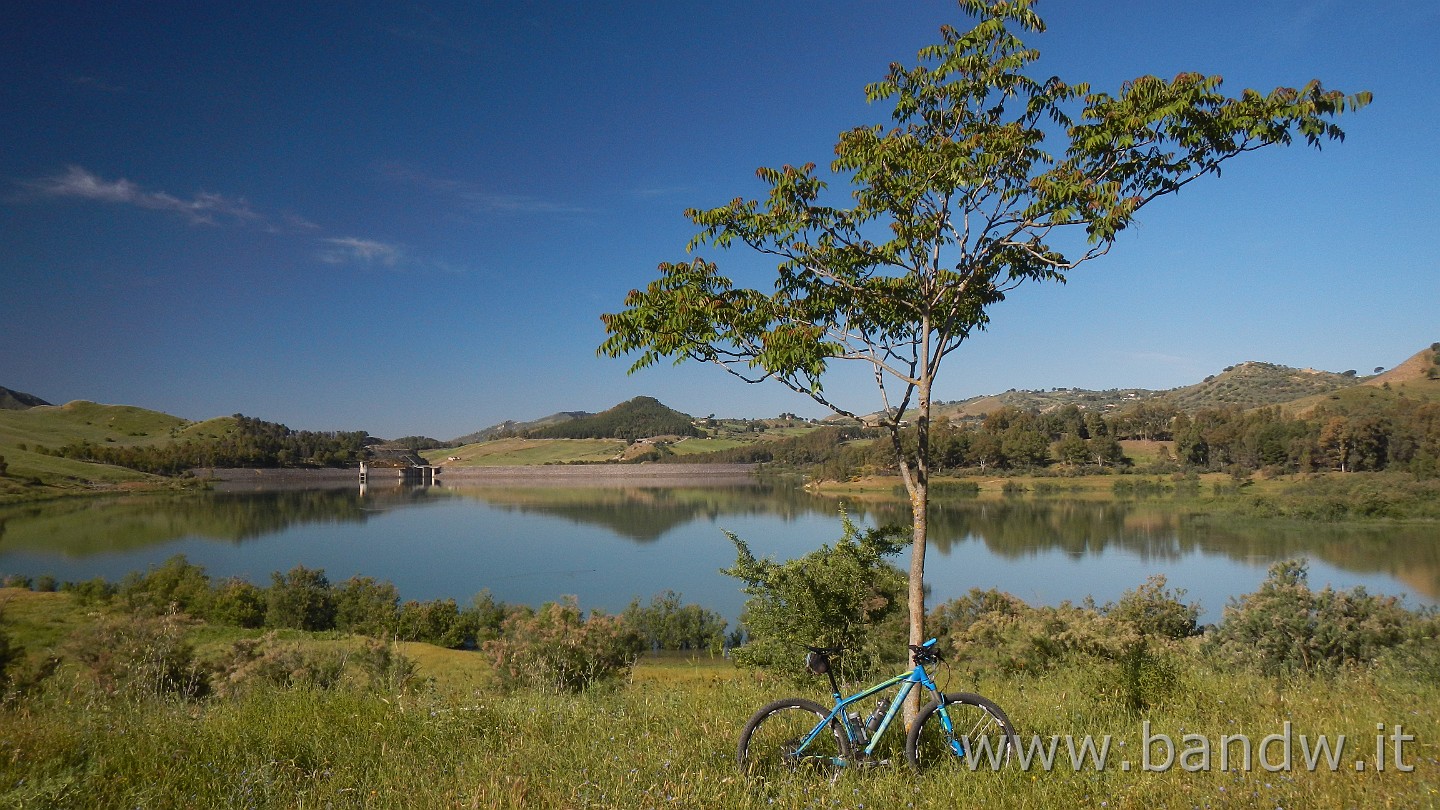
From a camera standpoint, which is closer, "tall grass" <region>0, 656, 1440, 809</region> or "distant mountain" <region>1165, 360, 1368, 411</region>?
"tall grass" <region>0, 656, 1440, 809</region>

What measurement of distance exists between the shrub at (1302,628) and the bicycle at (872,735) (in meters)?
11.0

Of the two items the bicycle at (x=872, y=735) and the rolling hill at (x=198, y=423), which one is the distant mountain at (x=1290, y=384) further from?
the bicycle at (x=872, y=735)

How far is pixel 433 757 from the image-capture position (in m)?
3.75

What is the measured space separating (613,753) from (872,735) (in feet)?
4.44

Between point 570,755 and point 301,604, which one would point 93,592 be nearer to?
point 301,604

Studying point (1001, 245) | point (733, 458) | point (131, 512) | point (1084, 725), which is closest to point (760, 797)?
point (1084, 725)

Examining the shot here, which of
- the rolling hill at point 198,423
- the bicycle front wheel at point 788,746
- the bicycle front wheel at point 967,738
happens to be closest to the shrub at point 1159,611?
the bicycle front wheel at point 967,738

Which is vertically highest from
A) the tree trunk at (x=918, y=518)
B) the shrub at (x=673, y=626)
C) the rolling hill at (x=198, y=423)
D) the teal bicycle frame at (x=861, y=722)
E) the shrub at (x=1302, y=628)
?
the rolling hill at (x=198, y=423)

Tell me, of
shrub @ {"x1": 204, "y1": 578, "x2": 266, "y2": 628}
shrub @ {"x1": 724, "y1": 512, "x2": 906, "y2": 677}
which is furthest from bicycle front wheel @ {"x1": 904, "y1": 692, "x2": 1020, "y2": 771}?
shrub @ {"x1": 204, "y1": 578, "x2": 266, "y2": 628}

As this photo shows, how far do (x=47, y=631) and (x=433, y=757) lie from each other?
43540mm

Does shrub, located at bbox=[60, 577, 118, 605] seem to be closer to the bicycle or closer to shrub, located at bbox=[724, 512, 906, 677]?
shrub, located at bbox=[724, 512, 906, 677]

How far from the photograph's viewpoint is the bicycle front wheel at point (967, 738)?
11.5 ft

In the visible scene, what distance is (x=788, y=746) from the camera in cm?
365

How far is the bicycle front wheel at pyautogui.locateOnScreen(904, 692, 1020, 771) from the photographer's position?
138 inches
